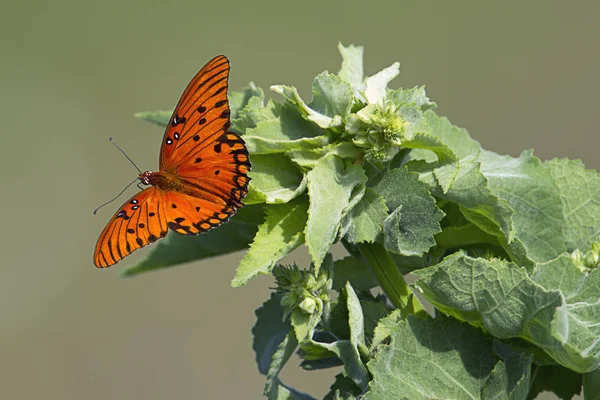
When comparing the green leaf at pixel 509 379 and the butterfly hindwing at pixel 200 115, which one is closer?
the green leaf at pixel 509 379

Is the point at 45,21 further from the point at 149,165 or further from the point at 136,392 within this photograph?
the point at 136,392

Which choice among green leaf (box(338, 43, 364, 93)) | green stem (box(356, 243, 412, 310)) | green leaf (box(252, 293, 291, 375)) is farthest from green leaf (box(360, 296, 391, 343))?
green leaf (box(338, 43, 364, 93))

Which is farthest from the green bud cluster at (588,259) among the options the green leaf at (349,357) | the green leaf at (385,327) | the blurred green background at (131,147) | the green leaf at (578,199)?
the blurred green background at (131,147)

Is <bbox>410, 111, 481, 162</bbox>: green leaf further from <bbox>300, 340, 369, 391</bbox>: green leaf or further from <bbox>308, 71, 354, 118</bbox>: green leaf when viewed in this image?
<bbox>300, 340, 369, 391</bbox>: green leaf

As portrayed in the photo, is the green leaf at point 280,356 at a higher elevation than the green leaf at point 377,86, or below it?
below

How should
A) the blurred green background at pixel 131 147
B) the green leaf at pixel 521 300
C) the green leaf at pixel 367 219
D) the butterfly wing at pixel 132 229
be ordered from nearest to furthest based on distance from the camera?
the green leaf at pixel 521 300, the green leaf at pixel 367 219, the butterfly wing at pixel 132 229, the blurred green background at pixel 131 147

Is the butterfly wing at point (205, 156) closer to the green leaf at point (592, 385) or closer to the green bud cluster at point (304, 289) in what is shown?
the green bud cluster at point (304, 289)
